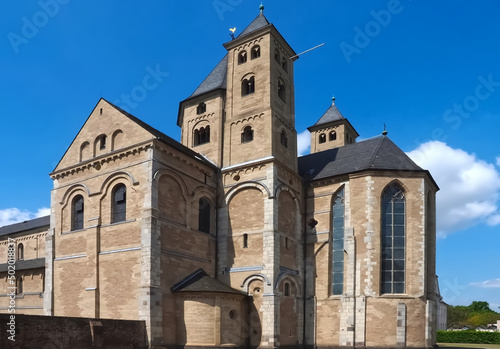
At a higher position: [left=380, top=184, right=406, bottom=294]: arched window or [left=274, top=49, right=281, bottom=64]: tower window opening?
[left=274, top=49, right=281, bottom=64]: tower window opening

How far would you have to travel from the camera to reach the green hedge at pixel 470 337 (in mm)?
51800

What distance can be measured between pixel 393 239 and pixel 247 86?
1493 centimetres

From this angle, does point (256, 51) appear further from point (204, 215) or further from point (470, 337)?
point (470, 337)

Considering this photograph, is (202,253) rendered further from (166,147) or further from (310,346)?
(310,346)

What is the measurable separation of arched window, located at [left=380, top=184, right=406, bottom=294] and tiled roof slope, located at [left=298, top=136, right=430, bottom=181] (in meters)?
1.83

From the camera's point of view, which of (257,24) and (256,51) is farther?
(257,24)

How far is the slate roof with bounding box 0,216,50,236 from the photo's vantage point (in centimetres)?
4412

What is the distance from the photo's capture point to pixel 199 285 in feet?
78.5

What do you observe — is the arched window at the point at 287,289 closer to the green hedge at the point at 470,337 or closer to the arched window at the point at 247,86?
the arched window at the point at 247,86

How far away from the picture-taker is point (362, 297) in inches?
1096

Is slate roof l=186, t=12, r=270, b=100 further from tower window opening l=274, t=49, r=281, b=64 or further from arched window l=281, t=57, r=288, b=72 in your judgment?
arched window l=281, t=57, r=288, b=72

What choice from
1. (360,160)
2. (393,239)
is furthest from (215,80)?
(393,239)

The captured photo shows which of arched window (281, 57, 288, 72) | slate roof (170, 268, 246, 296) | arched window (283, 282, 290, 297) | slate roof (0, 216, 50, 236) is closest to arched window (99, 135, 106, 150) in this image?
slate roof (170, 268, 246, 296)

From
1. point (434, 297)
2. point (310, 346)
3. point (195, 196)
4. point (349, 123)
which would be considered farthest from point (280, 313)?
point (349, 123)
